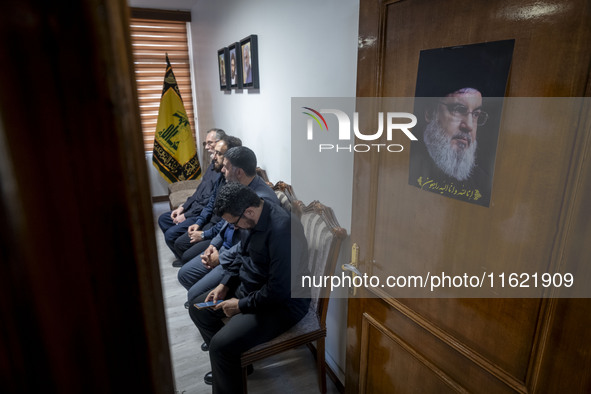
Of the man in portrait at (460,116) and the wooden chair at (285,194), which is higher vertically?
the man in portrait at (460,116)

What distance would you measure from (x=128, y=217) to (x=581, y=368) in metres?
0.84

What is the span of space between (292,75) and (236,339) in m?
1.33

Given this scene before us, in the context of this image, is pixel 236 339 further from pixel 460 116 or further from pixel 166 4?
pixel 166 4

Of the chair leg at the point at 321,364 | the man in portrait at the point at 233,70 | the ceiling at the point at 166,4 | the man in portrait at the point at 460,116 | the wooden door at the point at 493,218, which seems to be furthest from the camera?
the ceiling at the point at 166,4

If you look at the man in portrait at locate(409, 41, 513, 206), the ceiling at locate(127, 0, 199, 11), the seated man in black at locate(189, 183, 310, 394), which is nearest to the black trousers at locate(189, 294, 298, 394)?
the seated man in black at locate(189, 183, 310, 394)

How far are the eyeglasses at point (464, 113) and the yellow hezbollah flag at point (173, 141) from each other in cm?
354

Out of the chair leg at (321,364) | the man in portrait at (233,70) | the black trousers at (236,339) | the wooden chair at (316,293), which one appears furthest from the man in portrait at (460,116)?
the man in portrait at (233,70)

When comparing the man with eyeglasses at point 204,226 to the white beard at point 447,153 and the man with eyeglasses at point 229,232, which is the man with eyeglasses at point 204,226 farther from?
the white beard at point 447,153

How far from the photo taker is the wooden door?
0.63 m

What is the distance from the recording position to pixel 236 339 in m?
1.41

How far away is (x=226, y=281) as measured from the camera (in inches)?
67.2

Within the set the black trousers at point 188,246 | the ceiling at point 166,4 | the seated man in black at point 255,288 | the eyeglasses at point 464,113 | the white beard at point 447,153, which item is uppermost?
the ceiling at point 166,4

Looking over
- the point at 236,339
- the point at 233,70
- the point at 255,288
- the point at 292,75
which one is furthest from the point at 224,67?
the point at 236,339

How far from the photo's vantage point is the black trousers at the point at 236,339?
1412 mm
